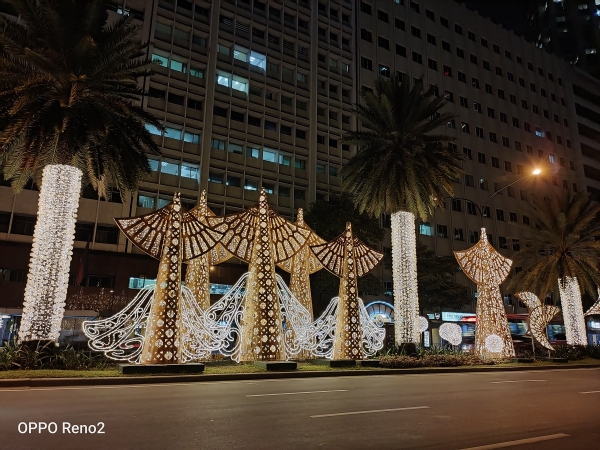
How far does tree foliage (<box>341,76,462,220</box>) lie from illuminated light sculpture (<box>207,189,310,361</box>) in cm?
678

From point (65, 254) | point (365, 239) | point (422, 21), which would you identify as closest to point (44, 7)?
point (65, 254)

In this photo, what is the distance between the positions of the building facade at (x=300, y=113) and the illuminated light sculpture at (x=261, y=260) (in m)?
16.9

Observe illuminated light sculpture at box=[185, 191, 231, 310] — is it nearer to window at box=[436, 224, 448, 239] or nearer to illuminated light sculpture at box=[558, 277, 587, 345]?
illuminated light sculpture at box=[558, 277, 587, 345]

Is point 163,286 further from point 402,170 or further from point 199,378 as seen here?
point 402,170

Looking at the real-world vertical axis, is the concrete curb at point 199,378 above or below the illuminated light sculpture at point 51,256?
below

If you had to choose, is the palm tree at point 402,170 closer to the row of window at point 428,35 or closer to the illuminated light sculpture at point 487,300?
the illuminated light sculpture at point 487,300

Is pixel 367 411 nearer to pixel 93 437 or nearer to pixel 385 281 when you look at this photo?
pixel 93 437

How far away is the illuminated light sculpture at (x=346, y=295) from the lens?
20391mm

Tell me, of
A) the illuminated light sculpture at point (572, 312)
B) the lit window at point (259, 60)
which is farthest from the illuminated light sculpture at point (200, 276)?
the lit window at point (259, 60)

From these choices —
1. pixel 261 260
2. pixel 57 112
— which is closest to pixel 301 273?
pixel 261 260

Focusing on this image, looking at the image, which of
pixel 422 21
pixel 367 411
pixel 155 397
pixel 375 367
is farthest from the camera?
pixel 422 21

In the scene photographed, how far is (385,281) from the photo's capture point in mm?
48344

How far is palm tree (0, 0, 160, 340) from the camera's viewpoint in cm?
1634

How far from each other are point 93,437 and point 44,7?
1651 cm
